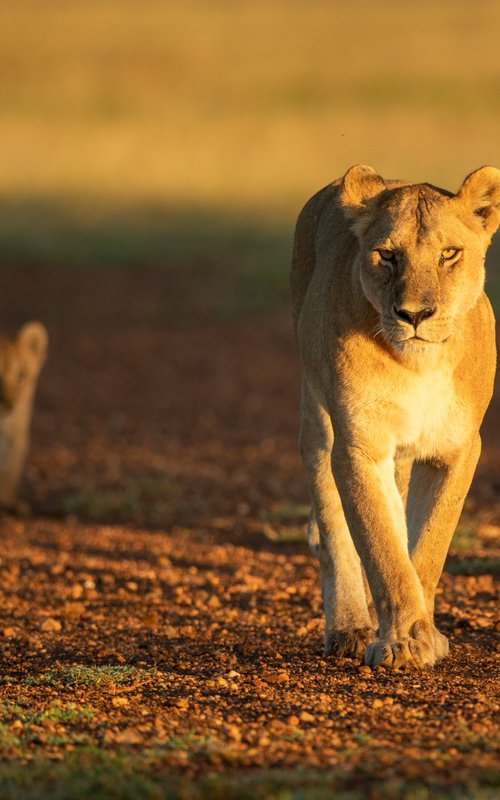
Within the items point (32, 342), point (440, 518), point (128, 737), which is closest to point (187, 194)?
point (32, 342)

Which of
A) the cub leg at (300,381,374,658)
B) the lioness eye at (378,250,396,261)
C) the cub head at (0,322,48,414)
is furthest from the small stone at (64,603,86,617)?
the cub head at (0,322,48,414)

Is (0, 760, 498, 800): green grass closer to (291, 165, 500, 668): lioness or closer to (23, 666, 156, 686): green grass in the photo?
(23, 666, 156, 686): green grass

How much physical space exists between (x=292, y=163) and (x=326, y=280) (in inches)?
992

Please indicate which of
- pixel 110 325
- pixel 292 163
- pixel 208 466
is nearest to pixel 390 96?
pixel 292 163

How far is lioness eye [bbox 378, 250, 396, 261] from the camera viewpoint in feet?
16.8

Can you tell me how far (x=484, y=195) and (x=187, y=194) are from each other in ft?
73.1

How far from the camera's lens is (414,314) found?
4.90m

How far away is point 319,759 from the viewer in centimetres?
392

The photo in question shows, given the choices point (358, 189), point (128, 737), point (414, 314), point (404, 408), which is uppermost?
point (358, 189)

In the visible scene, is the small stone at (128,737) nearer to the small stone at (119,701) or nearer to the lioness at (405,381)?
the small stone at (119,701)

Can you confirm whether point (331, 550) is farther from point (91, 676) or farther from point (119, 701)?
point (119, 701)

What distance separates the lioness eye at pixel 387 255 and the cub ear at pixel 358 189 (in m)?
0.28

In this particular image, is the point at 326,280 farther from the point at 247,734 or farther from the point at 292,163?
the point at 292,163

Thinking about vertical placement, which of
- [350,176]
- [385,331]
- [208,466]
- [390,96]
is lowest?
[208,466]
